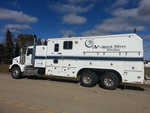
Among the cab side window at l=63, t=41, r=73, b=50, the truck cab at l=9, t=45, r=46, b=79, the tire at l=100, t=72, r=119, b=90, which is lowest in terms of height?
the tire at l=100, t=72, r=119, b=90

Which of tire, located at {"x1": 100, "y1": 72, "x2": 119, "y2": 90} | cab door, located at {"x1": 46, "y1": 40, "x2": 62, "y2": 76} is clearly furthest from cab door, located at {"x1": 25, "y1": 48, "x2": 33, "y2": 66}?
tire, located at {"x1": 100, "y1": 72, "x2": 119, "y2": 90}

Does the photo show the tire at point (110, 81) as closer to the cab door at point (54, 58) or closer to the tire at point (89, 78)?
the tire at point (89, 78)

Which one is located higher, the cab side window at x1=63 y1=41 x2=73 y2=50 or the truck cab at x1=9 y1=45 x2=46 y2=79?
the cab side window at x1=63 y1=41 x2=73 y2=50

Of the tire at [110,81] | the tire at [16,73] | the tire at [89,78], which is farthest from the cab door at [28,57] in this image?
the tire at [110,81]

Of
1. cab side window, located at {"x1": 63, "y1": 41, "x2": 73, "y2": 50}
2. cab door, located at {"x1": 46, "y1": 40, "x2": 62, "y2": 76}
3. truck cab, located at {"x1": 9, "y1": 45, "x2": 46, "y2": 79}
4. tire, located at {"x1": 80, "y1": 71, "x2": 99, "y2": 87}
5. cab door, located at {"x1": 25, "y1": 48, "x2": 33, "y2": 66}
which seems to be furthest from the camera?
cab door, located at {"x1": 25, "y1": 48, "x2": 33, "y2": 66}

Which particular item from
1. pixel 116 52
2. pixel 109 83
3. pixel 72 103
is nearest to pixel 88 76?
pixel 109 83

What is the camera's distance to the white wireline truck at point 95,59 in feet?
36.4

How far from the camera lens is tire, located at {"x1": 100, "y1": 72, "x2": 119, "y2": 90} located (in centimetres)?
1125

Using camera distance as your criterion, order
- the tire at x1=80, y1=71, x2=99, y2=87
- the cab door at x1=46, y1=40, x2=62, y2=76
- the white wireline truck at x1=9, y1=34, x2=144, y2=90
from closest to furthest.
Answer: the white wireline truck at x1=9, y1=34, x2=144, y2=90
the tire at x1=80, y1=71, x2=99, y2=87
the cab door at x1=46, y1=40, x2=62, y2=76

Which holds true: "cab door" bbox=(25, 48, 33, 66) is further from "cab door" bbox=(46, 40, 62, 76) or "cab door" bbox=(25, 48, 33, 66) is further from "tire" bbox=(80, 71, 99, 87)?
"tire" bbox=(80, 71, 99, 87)

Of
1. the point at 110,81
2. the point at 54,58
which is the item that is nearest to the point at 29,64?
the point at 54,58

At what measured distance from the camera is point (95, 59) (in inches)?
481

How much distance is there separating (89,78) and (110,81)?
1.50 m

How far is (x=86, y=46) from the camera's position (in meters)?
12.6
